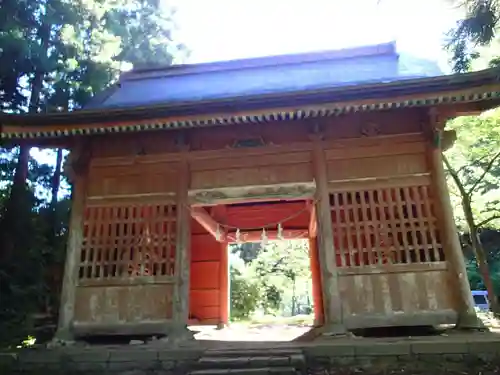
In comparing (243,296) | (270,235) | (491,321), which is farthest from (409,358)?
(243,296)

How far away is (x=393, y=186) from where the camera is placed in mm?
6902

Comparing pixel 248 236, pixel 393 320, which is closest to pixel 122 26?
pixel 248 236

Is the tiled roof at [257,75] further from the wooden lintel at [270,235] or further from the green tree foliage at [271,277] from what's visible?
the green tree foliage at [271,277]

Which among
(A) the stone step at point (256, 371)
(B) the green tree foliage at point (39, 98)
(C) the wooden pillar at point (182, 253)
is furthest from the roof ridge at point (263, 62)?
(A) the stone step at point (256, 371)

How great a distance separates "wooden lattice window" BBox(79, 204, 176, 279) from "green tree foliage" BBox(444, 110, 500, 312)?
402 inches

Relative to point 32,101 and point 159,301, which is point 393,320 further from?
point 32,101

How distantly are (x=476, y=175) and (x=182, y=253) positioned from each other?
1184 cm

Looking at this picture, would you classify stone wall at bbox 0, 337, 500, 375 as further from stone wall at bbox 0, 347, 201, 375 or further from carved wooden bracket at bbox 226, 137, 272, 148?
carved wooden bracket at bbox 226, 137, 272, 148

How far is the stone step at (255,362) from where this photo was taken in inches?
197

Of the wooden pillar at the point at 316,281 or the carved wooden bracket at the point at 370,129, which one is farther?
the wooden pillar at the point at 316,281

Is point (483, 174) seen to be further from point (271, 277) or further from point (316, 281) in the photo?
point (271, 277)

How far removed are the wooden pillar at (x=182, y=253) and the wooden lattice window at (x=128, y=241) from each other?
16cm

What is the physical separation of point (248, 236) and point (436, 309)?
665cm

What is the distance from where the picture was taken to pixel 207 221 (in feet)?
34.9
